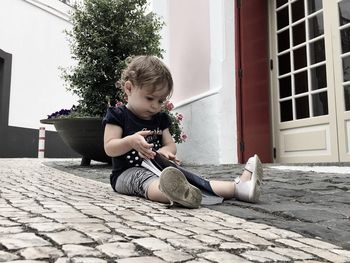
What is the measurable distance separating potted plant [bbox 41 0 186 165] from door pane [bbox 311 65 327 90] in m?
1.88

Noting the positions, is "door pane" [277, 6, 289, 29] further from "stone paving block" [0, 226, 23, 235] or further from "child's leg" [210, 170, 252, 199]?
"stone paving block" [0, 226, 23, 235]

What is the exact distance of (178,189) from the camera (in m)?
2.11

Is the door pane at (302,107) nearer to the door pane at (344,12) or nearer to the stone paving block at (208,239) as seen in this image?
the door pane at (344,12)

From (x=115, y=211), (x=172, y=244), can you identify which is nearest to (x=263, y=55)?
(x=115, y=211)

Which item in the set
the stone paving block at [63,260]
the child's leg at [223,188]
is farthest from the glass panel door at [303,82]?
the stone paving block at [63,260]

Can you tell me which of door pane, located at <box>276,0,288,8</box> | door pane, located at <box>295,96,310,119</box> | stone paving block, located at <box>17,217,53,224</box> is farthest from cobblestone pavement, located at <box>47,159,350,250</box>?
door pane, located at <box>276,0,288,8</box>

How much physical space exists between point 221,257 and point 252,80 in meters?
5.25

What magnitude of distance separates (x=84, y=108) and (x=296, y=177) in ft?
10.2

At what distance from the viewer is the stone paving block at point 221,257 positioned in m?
1.29

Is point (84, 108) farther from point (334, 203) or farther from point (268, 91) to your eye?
point (334, 203)

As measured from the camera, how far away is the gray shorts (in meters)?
2.51

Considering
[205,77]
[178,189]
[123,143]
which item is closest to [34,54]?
[205,77]

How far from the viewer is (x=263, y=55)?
21.2 feet

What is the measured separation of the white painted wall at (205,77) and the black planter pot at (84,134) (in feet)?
4.91
